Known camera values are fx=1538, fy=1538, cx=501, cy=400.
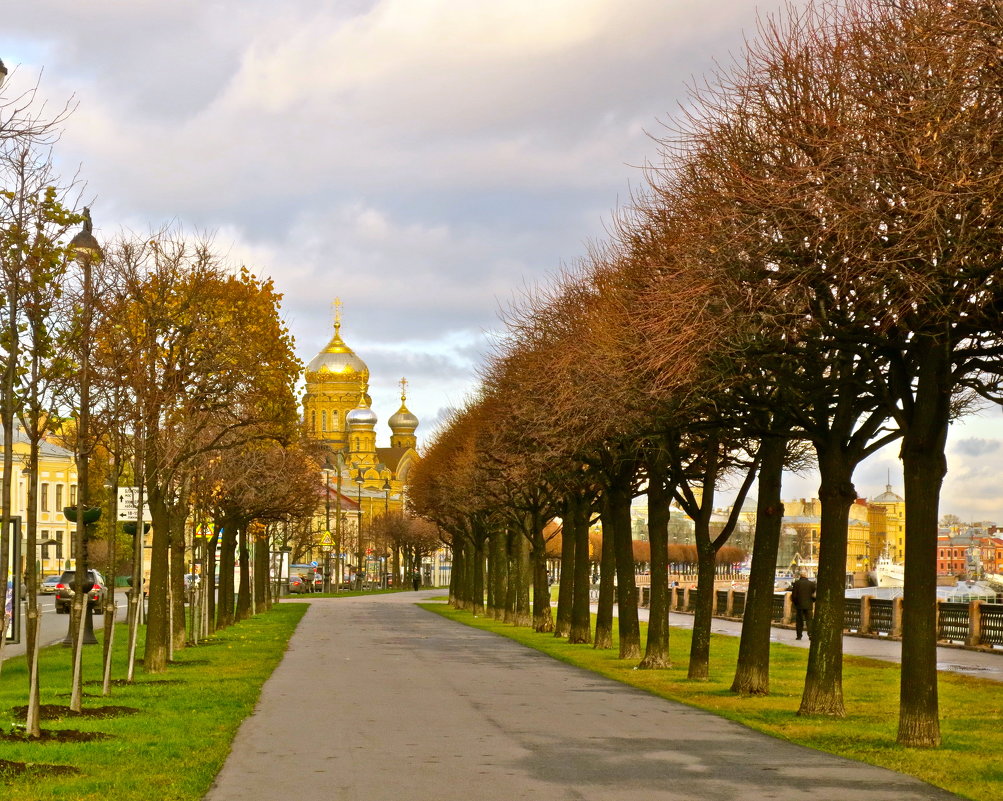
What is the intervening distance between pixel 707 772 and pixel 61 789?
5.50 m

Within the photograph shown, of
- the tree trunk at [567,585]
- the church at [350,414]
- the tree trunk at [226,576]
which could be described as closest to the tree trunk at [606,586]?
the tree trunk at [567,585]

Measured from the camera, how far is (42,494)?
117750 mm

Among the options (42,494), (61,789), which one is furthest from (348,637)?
(42,494)

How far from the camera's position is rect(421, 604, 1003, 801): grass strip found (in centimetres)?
1435

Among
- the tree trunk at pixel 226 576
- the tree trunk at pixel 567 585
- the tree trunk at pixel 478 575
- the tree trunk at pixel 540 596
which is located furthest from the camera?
the tree trunk at pixel 478 575

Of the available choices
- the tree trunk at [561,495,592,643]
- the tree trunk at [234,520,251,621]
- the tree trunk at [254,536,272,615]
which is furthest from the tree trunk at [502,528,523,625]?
the tree trunk at [561,495,592,643]

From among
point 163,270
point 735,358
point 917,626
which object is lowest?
point 917,626

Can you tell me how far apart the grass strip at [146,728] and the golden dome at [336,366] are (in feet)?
498

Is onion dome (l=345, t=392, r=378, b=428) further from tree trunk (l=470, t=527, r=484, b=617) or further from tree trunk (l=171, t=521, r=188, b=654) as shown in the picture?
tree trunk (l=171, t=521, r=188, b=654)

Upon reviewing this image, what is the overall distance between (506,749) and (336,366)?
170 meters

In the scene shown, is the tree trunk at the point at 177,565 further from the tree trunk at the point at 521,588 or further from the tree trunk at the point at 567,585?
the tree trunk at the point at 521,588

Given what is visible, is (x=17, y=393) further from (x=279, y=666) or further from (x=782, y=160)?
(x=279, y=666)

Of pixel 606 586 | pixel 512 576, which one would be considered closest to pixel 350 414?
pixel 512 576

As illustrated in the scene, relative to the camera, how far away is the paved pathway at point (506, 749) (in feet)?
40.8
